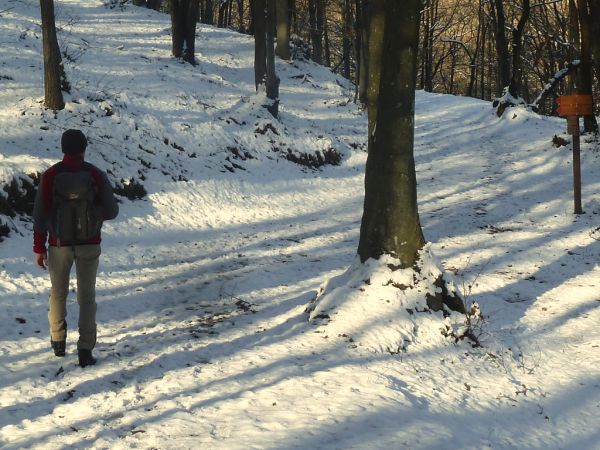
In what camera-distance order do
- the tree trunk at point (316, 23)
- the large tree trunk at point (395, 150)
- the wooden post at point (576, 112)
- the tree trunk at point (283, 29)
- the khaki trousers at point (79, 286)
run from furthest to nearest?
the tree trunk at point (316, 23) < the tree trunk at point (283, 29) < the wooden post at point (576, 112) < the large tree trunk at point (395, 150) < the khaki trousers at point (79, 286)

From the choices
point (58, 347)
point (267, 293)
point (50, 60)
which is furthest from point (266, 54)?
point (58, 347)

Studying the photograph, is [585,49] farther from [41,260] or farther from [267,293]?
[41,260]

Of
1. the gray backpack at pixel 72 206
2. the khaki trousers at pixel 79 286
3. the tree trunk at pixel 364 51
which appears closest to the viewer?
the gray backpack at pixel 72 206

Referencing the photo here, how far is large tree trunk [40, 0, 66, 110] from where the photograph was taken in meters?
10.8

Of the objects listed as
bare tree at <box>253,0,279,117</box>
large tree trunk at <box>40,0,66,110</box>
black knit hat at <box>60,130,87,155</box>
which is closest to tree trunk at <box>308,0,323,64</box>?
bare tree at <box>253,0,279,117</box>

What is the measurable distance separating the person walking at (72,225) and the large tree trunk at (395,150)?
3.23 metres

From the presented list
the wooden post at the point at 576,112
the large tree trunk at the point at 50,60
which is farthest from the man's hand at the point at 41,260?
the wooden post at the point at 576,112

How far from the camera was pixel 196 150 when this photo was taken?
1399cm

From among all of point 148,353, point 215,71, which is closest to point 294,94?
point 215,71

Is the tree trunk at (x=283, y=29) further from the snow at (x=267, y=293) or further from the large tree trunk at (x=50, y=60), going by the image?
the large tree trunk at (x=50, y=60)

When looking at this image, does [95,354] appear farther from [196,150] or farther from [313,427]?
[196,150]

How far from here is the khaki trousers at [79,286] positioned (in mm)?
5156

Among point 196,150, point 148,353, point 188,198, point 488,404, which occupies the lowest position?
point 488,404

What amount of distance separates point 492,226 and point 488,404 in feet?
22.7
